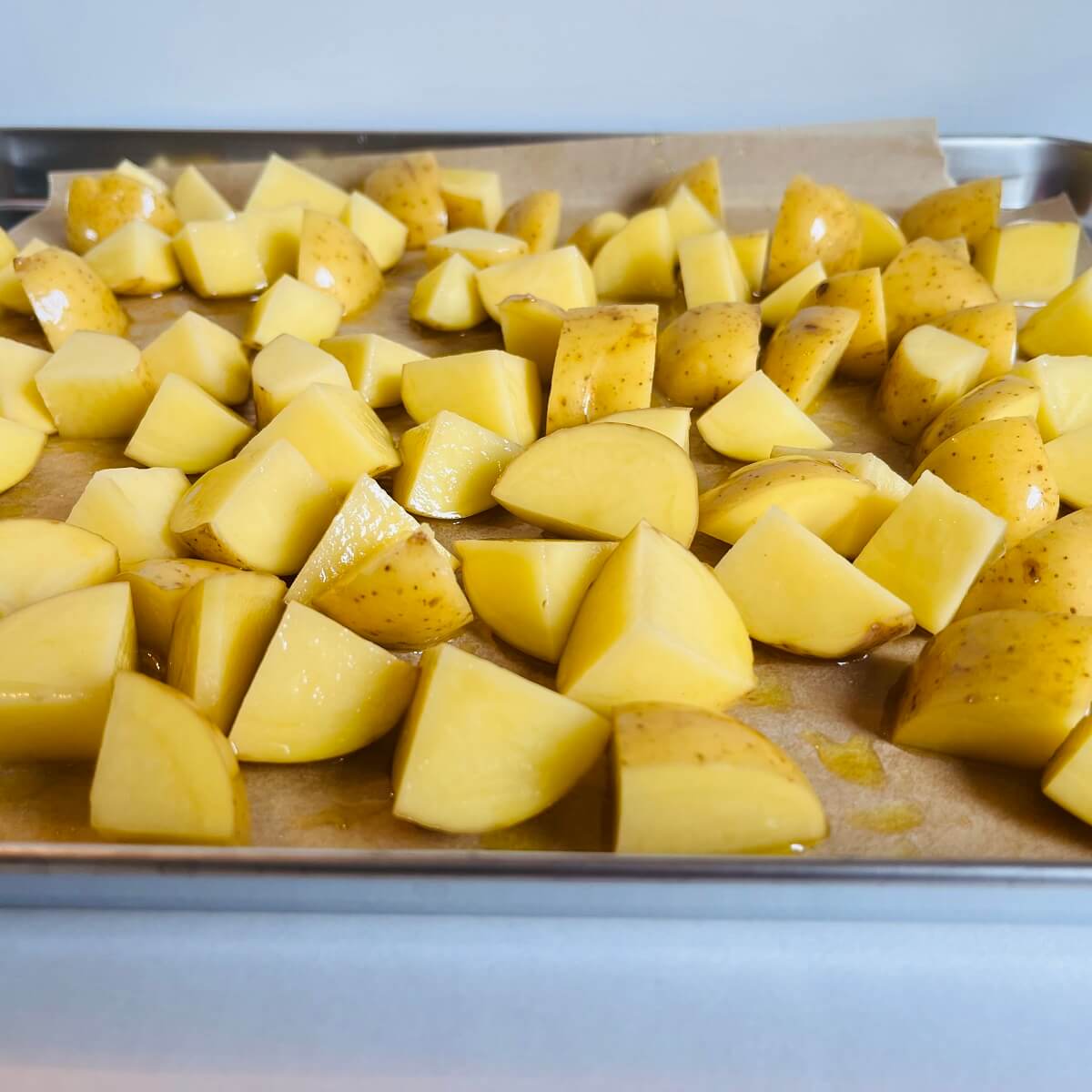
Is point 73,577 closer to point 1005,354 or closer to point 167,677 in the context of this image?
→ point 167,677

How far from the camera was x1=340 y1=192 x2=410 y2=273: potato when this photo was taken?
1577 millimetres

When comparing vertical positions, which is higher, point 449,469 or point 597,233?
point 597,233

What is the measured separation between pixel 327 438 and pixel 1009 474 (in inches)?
27.1

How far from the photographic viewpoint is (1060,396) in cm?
117

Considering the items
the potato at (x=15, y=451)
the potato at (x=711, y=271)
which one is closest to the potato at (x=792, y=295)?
the potato at (x=711, y=271)

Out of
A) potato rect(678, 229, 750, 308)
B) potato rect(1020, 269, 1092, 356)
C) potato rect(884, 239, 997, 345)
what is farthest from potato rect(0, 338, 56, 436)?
potato rect(1020, 269, 1092, 356)

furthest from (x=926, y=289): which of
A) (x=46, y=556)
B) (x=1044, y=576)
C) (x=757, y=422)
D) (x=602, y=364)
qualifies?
(x=46, y=556)

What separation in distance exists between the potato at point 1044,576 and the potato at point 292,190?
119cm

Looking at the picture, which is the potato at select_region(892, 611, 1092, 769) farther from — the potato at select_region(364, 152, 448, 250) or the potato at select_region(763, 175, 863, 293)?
the potato at select_region(364, 152, 448, 250)

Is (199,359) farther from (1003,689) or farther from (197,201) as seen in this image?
(1003,689)

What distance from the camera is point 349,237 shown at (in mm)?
1483

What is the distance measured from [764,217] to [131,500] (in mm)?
1145

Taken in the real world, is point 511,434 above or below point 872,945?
above

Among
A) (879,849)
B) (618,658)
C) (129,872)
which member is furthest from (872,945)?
(129,872)
